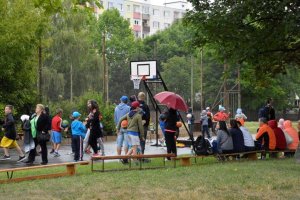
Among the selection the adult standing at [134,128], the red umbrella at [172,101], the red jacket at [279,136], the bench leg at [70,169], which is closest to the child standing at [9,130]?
the adult standing at [134,128]

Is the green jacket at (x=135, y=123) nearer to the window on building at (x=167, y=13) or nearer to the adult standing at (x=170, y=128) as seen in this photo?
the adult standing at (x=170, y=128)

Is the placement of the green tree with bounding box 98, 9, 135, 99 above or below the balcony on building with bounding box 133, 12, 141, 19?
below

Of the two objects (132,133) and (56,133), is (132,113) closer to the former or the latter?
(132,133)

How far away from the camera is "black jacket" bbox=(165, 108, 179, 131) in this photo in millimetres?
15883

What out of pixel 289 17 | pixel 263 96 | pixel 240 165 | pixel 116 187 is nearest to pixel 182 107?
pixel 240 165

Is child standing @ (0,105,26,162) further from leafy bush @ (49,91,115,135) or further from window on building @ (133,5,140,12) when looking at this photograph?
window on building @ (133,5,140,12)

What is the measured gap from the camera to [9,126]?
17.1 meters

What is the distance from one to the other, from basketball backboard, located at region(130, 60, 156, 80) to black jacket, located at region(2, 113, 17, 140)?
8756mm

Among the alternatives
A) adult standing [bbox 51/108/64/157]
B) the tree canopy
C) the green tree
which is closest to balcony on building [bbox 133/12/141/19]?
the green tree

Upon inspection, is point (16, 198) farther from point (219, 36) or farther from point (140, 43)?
point (140, 43)

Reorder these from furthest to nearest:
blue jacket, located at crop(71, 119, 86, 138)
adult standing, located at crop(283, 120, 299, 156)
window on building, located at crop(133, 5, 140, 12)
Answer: window on building, located at crop(133, 5, 140, 12) < adult standing, located at crop(283, 120, 299, 156) < blue jacket, located at crop(71, 119, 86, 138)

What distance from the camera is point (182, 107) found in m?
16.2

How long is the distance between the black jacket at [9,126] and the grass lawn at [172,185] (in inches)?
162

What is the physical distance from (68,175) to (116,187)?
2.49m
